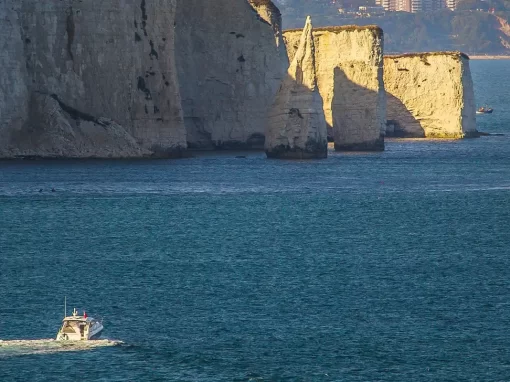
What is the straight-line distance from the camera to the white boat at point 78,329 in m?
43.7

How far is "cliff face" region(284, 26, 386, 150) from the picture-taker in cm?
10438

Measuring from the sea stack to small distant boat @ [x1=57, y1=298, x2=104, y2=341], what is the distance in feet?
166

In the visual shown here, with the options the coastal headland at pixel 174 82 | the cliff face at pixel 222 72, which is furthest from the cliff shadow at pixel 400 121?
the cliff face at pixel 222 72

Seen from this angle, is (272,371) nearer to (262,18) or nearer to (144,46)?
(144,46)

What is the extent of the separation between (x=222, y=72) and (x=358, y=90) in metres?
8.52

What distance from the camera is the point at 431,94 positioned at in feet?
401

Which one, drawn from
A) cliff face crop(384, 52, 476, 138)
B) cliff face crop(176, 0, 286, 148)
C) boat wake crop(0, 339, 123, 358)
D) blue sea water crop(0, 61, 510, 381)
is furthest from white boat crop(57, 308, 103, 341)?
cliff face crop(384, 52, 476, 138)

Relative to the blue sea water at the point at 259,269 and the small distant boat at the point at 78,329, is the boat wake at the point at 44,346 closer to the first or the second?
the small distant boat at the point at 78,329

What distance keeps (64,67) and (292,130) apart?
13.4 m

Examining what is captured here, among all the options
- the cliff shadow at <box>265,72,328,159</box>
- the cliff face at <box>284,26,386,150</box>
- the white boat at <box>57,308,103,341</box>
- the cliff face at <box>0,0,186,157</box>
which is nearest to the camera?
the white boat at <box>57,308,103,341</box>

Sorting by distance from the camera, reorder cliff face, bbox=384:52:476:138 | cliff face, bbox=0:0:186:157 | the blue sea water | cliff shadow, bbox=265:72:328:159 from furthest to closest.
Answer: cliff face, bbox=384:52:476:138 < cliff shadow, bbox=265:72:328:159 < cliff face, bbox=0:0:186:157 < the blue sea water

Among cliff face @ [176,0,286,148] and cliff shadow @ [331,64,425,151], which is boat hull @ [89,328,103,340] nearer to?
A: cliff face @ [176,0,286,148]

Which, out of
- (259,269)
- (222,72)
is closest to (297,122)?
(222,72)

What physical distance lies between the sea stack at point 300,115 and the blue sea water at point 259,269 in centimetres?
271
